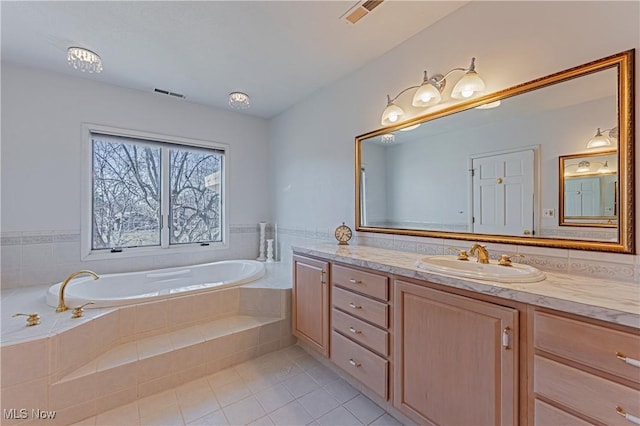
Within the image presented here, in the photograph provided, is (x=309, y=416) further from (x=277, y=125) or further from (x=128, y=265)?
(x=277, y=125)

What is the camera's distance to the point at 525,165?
4.92 ft

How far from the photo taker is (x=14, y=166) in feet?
7.97

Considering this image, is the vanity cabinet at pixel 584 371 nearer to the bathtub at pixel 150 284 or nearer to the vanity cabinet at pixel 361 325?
the vanity cabinet at pixel 361 325

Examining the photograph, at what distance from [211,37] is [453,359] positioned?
2.54 metres

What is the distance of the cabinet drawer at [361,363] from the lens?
1.59m

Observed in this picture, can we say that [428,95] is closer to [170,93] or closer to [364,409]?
[364,409]

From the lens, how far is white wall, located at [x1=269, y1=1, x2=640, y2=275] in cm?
128

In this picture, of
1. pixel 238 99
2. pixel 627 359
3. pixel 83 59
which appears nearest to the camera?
pixel 627 359

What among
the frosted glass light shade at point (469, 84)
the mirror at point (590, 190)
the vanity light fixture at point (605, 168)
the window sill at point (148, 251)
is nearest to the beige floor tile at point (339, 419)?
the mirror at point (590, 190)

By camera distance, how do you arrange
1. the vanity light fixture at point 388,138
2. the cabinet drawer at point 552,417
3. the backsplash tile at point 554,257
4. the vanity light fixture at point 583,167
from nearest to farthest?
the cabinet drawer at point 552,417
the backsplash tile at point 554,257
the vanity light fixture at point 583,167
the vanity light fixture at point 388,138

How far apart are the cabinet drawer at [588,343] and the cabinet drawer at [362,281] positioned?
0.71 m

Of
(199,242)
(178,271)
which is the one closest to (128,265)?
(178,271)

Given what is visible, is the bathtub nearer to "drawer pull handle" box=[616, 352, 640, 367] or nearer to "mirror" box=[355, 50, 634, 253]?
"mirror" box=[355, 50, 634, 253]

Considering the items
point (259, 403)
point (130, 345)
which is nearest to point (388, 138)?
point (259, 403)
